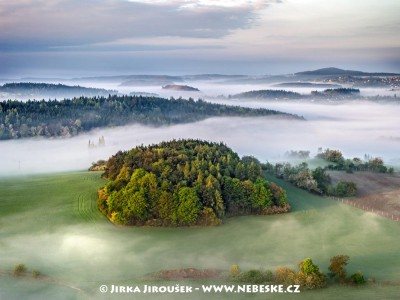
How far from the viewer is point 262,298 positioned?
4466 centimetres

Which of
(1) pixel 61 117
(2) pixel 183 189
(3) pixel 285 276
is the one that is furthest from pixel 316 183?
(1) pixel 61 117

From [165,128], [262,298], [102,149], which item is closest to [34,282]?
[262,298]

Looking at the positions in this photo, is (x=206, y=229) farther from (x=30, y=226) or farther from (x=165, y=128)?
(x=165, y=128)

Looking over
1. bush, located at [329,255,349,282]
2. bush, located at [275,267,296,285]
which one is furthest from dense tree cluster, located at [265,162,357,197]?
bush, located at [275,267,296,285]

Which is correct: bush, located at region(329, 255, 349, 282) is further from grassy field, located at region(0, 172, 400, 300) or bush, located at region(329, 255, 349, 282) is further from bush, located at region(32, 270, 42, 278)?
bush, located at region(32, 270, 42, 278)

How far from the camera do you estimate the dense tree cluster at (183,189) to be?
65.5m

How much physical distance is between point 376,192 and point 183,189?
41.2 metres

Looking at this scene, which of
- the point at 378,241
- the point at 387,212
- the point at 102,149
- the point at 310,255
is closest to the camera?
the point at 310,255

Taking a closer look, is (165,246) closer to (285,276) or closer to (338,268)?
(285,276)

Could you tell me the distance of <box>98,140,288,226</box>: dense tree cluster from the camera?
65.5m

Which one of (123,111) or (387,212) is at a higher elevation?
(123,111)

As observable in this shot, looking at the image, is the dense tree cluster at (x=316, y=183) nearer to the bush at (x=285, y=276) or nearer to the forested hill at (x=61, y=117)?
the bush at (x=285, y=276)

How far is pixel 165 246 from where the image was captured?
191ft

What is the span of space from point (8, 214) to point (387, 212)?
189ft
